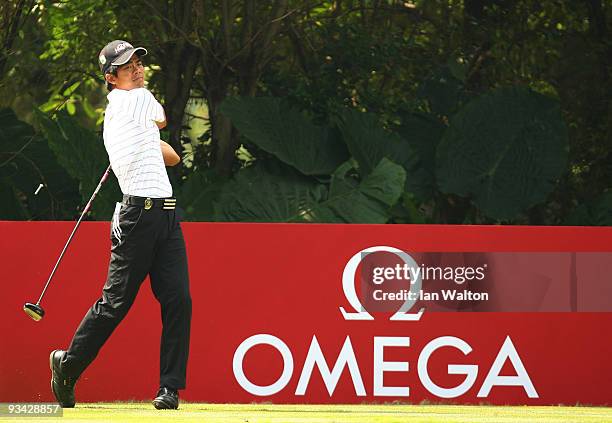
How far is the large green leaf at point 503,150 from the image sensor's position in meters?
12.1

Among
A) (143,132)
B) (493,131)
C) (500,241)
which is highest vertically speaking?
(143,132)

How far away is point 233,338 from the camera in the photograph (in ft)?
24.1

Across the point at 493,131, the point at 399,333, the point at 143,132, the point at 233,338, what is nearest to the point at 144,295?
the point at 233,338

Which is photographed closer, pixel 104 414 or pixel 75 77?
pixel 104 414

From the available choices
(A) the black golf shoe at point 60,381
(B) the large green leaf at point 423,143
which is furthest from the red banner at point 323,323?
(B) the large green leaf at point 423,143

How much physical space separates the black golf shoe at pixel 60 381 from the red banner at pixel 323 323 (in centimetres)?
154

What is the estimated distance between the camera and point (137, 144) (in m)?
5.41

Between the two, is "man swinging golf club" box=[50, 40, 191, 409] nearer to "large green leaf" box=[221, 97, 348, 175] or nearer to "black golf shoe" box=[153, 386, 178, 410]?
"black golf shoe" box=[153, 386, 178, 410]

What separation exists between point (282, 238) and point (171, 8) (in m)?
5.85

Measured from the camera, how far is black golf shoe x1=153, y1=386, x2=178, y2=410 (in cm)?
554

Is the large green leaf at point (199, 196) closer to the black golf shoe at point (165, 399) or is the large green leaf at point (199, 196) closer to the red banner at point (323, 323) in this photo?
the red banner at point (323, 323)

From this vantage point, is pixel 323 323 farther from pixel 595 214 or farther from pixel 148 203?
pixel 595 214

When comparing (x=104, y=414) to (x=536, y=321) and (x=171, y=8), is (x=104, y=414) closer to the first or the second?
(x=536, y=321)

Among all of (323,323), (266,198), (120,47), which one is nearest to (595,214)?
(266,198)
